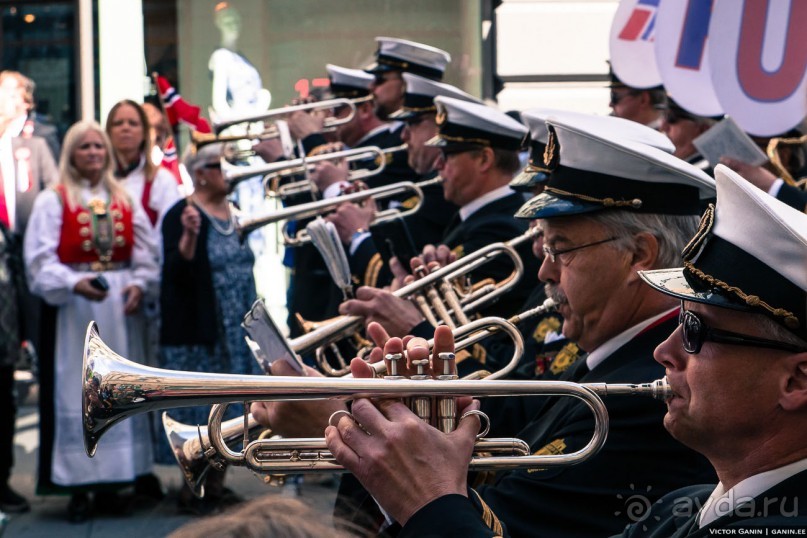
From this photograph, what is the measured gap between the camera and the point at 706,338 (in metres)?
2.14

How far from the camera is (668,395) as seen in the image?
93.2 inches

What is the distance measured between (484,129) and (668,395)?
2.91 meters

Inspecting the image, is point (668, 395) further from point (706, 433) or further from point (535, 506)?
point (535, 506)

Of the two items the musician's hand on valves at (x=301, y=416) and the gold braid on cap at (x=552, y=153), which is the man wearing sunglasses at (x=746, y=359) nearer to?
the musician's hand on valves at (x=301, y=416)

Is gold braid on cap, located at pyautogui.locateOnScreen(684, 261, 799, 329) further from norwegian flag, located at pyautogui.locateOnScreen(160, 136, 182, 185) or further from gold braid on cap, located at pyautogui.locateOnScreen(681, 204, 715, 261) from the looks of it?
norwegian flag, located at pyautogui.locateOnScreen(160, 136, 182, 185)

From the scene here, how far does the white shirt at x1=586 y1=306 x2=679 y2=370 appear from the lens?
10.2 ft

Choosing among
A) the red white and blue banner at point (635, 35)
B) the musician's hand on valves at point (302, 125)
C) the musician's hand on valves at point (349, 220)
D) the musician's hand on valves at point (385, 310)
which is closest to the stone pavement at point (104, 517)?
the musician's hand on valves at point (349, 220)

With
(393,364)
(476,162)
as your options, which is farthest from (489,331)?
(476,162)

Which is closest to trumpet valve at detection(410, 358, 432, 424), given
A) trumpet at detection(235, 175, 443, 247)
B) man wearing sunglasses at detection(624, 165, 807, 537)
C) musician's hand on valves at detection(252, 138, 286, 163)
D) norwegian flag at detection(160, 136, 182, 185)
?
man wearing sunglasses at detection(624, 165, 807, 537)

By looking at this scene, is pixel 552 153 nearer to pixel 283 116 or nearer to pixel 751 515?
pixel 751 515

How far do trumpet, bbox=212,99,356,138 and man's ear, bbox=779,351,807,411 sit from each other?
5303 millimetres

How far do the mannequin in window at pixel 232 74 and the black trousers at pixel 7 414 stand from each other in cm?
409

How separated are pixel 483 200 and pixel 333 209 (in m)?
0.90

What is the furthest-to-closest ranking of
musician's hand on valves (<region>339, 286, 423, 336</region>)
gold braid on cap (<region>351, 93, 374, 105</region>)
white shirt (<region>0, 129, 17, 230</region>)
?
white shirt (<region>0, 129, 17, 230</region>) < gold braid on cap (<region>351, 93, 374, 105</region>) < musician's hand on valves (<region>339, 286, 423, 336</region>)
